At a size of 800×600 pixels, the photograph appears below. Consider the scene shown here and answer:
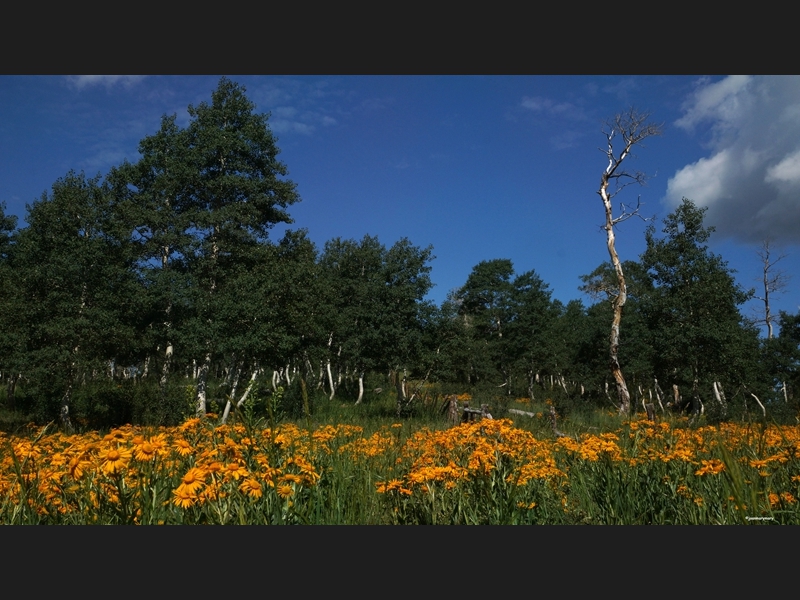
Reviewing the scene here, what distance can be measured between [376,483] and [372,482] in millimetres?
291

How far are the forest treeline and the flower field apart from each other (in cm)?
539

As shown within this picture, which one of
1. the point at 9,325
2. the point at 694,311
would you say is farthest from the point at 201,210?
the point at 694,311

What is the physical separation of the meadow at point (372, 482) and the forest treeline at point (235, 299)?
17.4 feet

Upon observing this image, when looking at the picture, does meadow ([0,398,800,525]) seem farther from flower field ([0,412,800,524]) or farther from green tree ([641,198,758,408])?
green tree ([641,198,758,408])

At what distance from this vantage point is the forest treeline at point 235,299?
38.6 feet

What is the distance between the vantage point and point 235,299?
13664 millimetres

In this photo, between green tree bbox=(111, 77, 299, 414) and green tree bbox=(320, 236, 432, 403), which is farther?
green tree bbox=(320, 236, 432, 403)

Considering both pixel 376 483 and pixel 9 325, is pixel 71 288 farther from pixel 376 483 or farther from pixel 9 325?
pixel 376 483

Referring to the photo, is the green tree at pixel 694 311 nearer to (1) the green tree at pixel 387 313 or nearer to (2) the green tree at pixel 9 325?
(1) the green tree at pixel 387 313

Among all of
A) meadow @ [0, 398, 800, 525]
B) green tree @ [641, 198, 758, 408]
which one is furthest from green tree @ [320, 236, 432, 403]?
meadow @ [0, 398, 800, 525]

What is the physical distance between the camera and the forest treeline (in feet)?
38.6

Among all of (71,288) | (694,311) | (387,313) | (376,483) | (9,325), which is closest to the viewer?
(376,483)

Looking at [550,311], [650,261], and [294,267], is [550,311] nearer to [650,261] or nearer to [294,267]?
[650,261]

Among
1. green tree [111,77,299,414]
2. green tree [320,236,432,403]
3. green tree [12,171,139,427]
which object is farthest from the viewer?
green tree [320,236,432,403]
